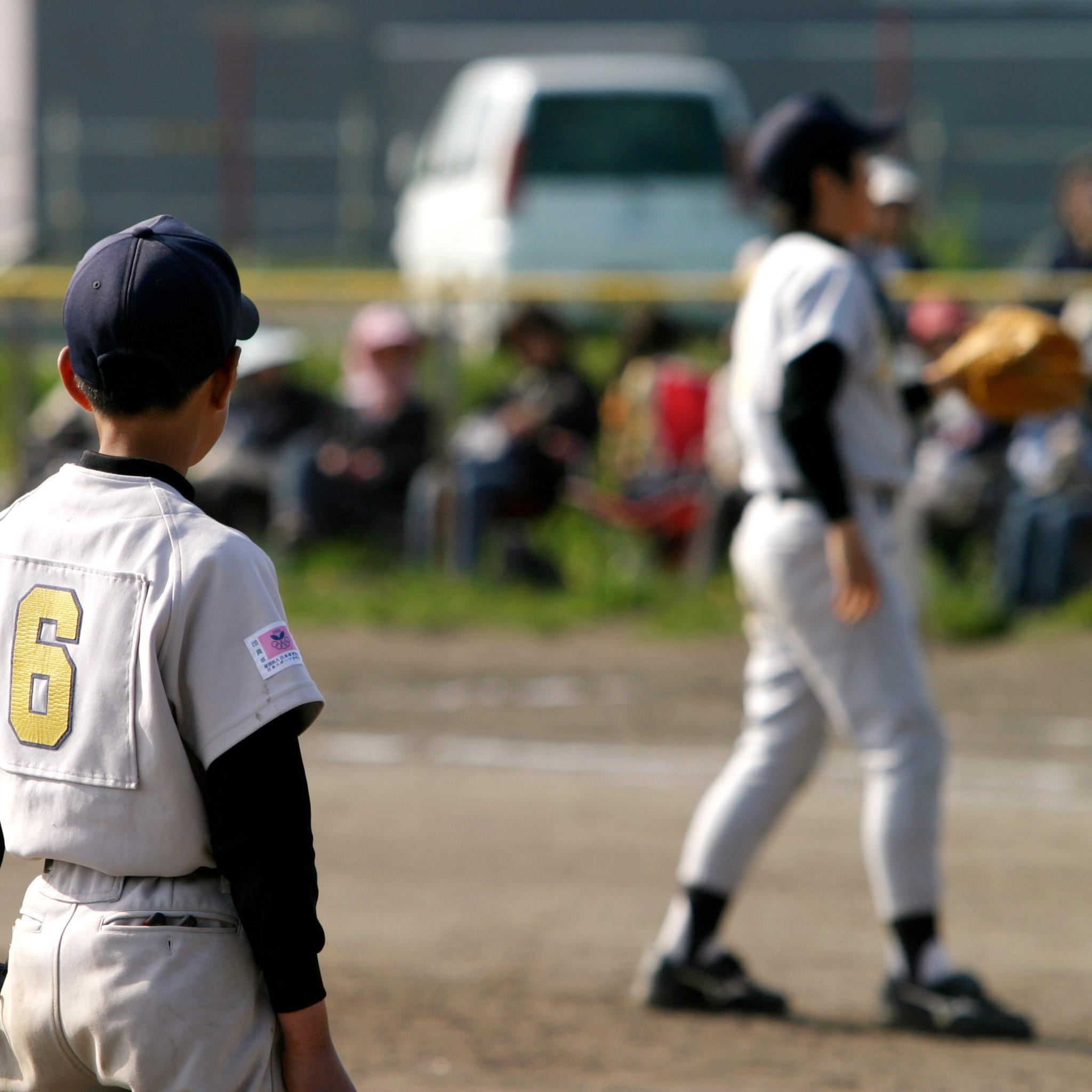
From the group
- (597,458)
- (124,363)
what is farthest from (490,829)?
(597,458)

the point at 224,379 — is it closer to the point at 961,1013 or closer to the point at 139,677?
the point at 139,677

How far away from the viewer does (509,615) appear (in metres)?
9.48

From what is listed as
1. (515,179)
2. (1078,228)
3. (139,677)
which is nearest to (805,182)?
(139,677)

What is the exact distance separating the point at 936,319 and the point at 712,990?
20.0ft

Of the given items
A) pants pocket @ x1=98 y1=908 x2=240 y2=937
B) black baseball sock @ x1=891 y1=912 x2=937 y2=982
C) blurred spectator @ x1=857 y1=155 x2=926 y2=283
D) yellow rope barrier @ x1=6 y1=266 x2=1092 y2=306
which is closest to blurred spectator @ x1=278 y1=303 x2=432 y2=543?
yellow rope barrier @ x1=6 y1=266 x2=1092 y2=306

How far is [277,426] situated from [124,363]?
8526 millimetres

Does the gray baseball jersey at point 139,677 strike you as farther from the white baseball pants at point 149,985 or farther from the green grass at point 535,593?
the green grass at point 535,593

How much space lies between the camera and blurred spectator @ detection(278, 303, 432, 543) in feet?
34.0

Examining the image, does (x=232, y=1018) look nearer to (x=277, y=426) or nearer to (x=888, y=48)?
(x=277, y=426)

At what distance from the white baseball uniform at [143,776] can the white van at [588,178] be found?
1234 centimetres

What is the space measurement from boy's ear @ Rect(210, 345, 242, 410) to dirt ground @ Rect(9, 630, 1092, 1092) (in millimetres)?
2083

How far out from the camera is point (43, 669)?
2240mm

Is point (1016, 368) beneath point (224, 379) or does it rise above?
beneath

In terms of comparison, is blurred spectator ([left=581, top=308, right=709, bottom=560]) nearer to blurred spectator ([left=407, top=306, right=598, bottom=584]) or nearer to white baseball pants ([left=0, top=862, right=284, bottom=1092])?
blurred spectator ([left=407, top=306, right=598, bottom=584])
